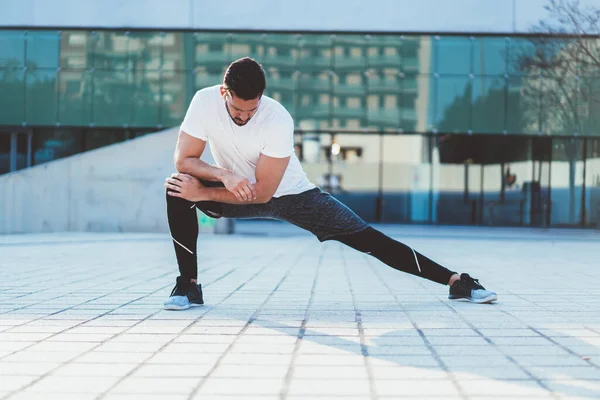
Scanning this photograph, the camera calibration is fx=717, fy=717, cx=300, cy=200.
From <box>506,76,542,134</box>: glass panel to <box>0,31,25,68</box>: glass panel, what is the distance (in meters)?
13.7

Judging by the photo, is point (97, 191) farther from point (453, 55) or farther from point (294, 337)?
point (294, 337)

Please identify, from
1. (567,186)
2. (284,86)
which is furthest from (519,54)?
(284,86)

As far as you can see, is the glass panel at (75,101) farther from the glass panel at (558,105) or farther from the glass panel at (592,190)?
the glass panel at (592,190)

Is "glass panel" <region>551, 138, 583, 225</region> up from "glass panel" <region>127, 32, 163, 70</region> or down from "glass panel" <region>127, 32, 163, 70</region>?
down

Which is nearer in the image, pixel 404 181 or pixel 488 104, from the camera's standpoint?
pixel 488 104

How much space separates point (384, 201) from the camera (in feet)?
67.6

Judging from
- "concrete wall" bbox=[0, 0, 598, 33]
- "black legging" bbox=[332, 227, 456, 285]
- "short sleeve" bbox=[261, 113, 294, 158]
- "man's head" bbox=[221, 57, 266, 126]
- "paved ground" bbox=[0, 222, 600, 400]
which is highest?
"concrete wall" bbox=[0, 0, 598, 33]

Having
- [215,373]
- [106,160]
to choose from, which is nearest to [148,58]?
[106,160]

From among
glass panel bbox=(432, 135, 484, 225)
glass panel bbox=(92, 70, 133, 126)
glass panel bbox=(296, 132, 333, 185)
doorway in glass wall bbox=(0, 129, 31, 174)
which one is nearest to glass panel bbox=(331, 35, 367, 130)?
glass panel bbox=(296, 132, 333, 185)

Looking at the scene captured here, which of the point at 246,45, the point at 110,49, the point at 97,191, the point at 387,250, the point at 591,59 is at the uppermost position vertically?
the point at 246,45

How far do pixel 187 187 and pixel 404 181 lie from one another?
16722mm

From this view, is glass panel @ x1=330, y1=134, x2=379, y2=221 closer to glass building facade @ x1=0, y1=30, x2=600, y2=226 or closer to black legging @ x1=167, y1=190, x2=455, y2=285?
glass building facade @ x1=0, y1=30, x2=600, y2=226

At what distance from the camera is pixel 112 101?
20141mm

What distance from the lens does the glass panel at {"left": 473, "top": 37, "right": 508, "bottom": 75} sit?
19.8 meters
